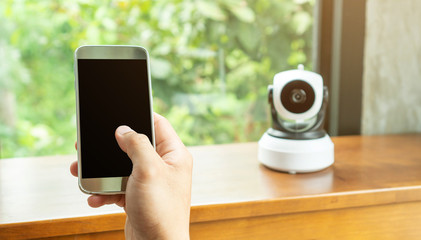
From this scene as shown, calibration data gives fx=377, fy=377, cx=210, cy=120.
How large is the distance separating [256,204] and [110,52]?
342 mm

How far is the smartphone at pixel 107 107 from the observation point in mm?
557

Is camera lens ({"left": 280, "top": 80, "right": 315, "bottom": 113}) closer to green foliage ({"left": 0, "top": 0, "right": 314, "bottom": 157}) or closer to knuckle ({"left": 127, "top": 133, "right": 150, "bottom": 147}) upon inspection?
knuckle ({"left": 127, "top": 133, "right": 150, "bottom": 147})

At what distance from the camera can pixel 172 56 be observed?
1.44 metres

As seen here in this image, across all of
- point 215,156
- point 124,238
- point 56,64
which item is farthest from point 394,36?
point 56,64

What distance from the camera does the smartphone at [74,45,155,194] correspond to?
0.56 meters

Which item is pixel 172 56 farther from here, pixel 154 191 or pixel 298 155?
pixel 154 191

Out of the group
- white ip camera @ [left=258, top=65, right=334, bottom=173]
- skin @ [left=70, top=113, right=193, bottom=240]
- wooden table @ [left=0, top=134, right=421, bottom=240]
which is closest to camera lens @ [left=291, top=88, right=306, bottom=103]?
white ip camera @ [left=258, top=65, right=334, bottom=173]

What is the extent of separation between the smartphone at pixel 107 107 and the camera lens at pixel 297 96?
13.3 inches

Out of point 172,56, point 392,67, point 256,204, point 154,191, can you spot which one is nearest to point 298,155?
point 256,204

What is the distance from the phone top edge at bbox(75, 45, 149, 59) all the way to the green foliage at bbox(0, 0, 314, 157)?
2.80 ft

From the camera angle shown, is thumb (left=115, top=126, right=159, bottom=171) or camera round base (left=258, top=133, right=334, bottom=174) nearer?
thumb (left=115, top=126, right=159, bottom=171)

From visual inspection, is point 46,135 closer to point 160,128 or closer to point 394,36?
point 160,128

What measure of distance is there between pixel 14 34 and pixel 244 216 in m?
1.19

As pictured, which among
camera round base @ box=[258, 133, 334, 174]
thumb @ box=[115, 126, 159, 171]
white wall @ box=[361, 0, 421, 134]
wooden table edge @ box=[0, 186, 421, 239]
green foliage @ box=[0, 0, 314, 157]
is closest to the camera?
thumb @ box=[115, 126, 159, 171]
